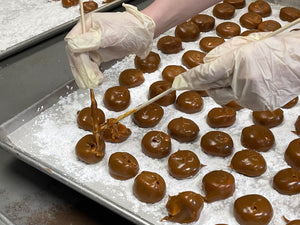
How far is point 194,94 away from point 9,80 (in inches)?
33.5

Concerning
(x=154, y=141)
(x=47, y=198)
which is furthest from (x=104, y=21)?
(x=47, y=198)

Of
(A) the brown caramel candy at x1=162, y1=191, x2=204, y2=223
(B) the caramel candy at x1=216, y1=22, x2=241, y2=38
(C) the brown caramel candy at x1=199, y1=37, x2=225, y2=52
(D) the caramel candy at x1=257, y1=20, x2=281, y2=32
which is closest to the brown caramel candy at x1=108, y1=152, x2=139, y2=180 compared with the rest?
(A) the brown caramel candy at x1=162, y1=191, x2=204, y2=223

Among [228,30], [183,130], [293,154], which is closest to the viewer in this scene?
[293,154]

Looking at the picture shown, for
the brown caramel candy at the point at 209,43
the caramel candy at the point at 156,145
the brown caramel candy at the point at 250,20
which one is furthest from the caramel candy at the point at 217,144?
the brown caramel candy at the point at 250,20

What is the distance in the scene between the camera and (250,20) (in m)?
2.22

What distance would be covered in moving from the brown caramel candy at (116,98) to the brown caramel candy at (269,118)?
19.5 inches

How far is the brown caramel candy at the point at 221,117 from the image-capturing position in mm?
1688

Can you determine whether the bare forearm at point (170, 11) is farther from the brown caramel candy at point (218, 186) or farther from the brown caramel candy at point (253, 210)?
the brown caramel candy at point (253, 210)

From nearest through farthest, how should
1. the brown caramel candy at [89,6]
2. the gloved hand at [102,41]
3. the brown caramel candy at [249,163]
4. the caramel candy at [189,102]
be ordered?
the gloved hand at [102,41], the brown caramel candy at [249,163], the caramel candy at [189,102], the brown caramel candy at [89,6]

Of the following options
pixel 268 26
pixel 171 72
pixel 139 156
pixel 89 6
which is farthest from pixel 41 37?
pixel 268 26

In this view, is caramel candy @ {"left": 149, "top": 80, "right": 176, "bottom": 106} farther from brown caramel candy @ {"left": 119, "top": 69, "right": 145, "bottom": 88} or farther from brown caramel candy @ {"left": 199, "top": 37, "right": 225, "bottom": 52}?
brown caramel candy @ {"left": 199, "top": 37, "right": 225, "bottom": 52}

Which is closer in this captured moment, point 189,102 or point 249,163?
point 249,163

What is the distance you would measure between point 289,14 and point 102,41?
1171mm

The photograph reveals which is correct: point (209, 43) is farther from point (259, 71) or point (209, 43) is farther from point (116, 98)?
point (259, 71)
